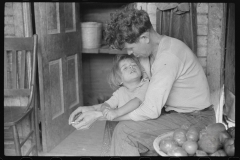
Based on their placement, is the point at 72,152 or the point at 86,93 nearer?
the point at 72,152

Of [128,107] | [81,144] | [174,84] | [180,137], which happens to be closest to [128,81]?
[128,107]

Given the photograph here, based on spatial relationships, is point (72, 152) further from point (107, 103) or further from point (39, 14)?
point (39, 14)

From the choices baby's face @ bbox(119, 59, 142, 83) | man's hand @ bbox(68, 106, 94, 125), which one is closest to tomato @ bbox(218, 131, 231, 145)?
baby's face @ bbox(119, 59, 142, 83)

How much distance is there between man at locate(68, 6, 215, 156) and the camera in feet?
6.37

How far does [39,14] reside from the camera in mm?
2869

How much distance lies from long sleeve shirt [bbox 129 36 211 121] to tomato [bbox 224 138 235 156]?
0.48 meters

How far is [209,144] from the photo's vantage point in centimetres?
161

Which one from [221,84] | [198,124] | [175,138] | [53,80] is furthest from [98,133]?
[175,138]

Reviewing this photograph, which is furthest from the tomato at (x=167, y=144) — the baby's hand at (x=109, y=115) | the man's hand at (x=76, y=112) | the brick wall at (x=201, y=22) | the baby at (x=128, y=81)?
the brick wall at (x=201, y=22)

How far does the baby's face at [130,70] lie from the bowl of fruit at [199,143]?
805 mm

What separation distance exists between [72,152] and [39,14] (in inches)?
57.4

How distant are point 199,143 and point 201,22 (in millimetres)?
2024

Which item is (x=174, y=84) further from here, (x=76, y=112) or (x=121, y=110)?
(x=76, y=112)

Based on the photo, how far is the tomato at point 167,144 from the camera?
1.63m
